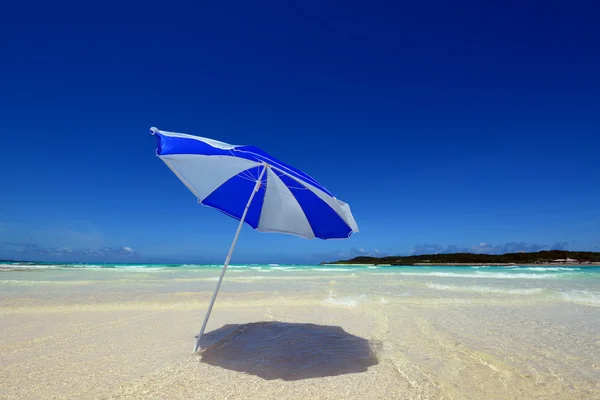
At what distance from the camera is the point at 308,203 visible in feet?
18.5

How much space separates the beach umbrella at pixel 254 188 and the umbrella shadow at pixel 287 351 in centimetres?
68

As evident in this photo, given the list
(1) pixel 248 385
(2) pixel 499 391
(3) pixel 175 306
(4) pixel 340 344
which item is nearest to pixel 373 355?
(4) pixel 340 344

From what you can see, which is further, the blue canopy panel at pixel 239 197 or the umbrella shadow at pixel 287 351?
the blue canopy panel at pixel 239 197

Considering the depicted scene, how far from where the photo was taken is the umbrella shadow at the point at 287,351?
450cm

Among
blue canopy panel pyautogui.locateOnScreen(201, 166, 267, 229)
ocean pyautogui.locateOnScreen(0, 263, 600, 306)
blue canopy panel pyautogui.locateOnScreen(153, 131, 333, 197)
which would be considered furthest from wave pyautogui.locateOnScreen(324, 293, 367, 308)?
blue canopy panel pyautogui.locateOnScreen(153, 131, 333, 197)

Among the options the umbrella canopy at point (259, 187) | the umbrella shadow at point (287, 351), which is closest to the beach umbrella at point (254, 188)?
the umbrella canopy at point (259, 187)

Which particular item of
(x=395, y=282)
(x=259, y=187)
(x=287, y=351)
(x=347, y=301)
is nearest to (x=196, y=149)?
(x=259, y=187)

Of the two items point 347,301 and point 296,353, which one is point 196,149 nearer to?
point 296,353

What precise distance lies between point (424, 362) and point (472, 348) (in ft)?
4.67

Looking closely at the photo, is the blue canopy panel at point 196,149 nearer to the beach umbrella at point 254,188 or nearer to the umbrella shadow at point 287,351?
the beach umbrella at point 254,188

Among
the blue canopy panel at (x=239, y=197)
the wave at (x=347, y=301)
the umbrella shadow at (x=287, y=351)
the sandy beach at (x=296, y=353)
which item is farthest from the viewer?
the wave at (x=347, y=301)

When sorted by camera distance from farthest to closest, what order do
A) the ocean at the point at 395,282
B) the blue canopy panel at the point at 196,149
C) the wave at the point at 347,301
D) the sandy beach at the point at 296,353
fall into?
1. the ocean at the point at 395,282
2. the wave at the point at 347,301
3. the blue canopy panel at the point at 196,149
4. the sandy beach at the point at 296,353

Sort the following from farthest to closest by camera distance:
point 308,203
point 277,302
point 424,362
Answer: point 277,302
point 308,203
point 424,362

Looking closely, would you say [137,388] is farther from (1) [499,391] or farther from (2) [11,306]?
(2) [11,306]
